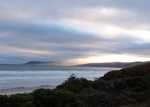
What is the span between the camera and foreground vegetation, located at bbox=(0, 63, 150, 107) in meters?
16.5

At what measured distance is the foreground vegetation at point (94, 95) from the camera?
16.5 meters

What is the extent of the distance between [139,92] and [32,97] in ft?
22.5

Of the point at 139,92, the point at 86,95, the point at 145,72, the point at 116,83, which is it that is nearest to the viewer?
the point at 86,95

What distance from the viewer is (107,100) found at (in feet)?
61.5

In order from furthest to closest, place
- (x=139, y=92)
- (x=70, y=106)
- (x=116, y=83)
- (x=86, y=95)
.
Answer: (x=116, y=83) < (x=139, y=92) < (x=86, y=95) < (x=70, y=106)

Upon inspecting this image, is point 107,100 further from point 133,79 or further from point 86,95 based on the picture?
point 133,79

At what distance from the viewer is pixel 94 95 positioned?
1859 cm

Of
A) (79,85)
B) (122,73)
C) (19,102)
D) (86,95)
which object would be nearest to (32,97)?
(19,102)

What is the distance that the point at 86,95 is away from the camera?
61.3ft

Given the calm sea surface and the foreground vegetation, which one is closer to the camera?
the foreground vegetation

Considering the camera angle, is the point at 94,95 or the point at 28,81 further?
the point at 28,81

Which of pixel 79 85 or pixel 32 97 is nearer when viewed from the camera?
pixel 32 97

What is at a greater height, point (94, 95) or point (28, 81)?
point (28, 81)

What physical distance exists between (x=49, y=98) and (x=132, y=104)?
398cm
